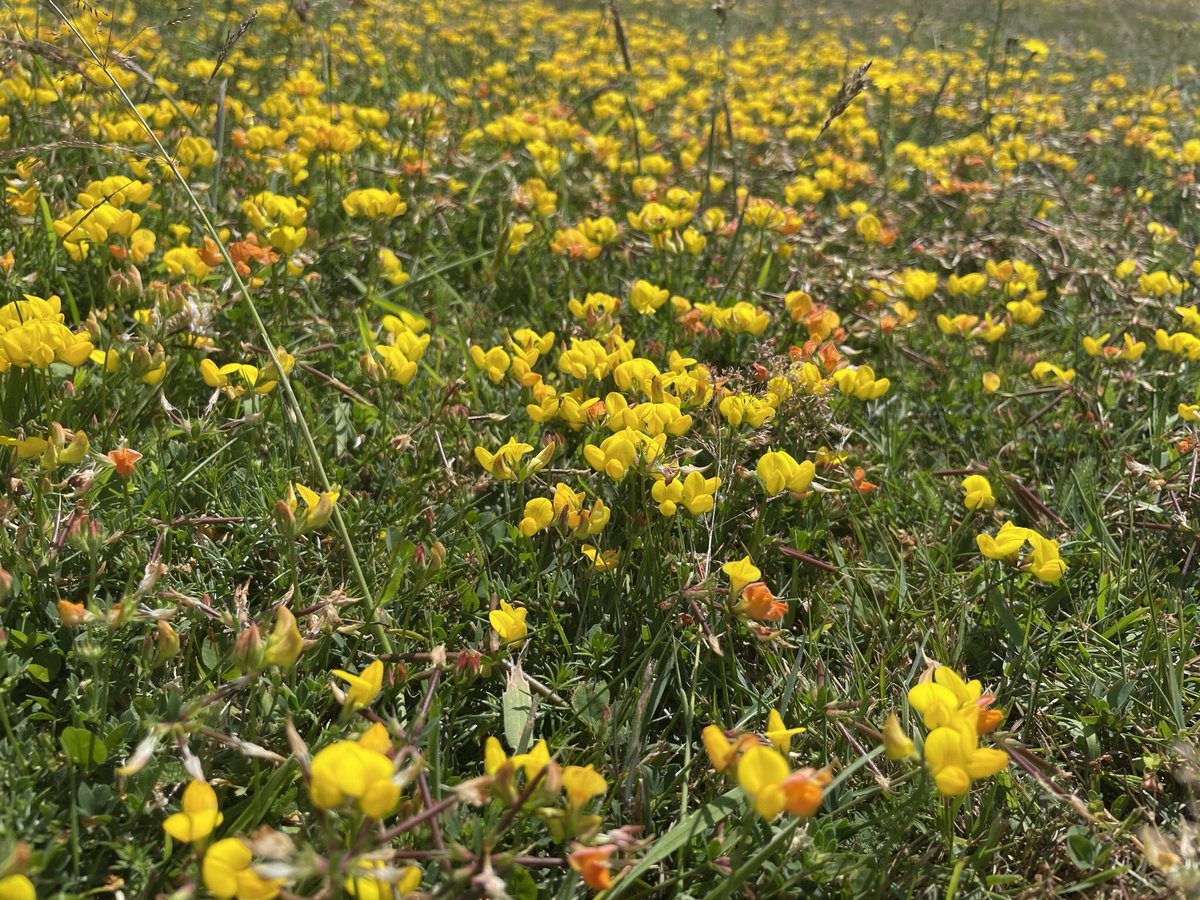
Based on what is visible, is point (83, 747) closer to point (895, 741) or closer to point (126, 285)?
point (895, 741)

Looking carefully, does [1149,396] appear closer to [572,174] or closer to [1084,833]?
[1084,833]

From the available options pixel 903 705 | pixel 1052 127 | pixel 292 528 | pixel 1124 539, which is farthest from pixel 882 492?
pixel 1052 127

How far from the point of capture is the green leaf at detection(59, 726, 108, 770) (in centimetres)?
150

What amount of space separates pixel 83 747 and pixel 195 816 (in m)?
0.45

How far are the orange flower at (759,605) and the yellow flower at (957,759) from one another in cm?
48

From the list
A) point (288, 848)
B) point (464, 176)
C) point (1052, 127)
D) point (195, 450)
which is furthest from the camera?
point (1052, 127)

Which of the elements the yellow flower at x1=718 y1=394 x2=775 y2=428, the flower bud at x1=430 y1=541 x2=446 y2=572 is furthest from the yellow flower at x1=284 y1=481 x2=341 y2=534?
the yellow flower at x1=718 y1=394 x2=775 y2=428

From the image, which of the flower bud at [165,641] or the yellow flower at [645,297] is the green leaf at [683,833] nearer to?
the flower bud at [165,641]

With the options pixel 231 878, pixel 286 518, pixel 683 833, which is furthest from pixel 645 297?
pixel 231 878

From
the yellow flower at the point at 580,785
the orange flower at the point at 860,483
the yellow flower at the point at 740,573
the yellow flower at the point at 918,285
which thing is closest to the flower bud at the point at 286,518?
the yellow flower at the point at 580,785

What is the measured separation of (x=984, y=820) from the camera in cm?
175

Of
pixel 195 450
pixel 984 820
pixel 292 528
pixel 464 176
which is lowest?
pixel 984 820

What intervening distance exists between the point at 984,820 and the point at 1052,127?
23.2ft

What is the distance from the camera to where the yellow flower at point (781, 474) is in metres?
2.14
